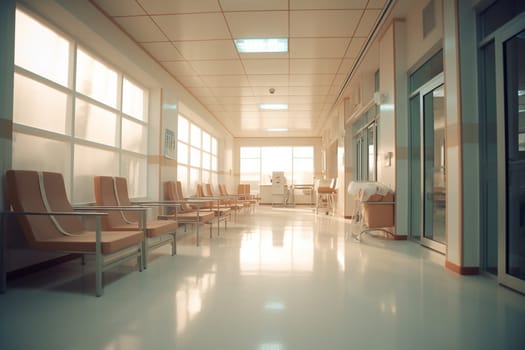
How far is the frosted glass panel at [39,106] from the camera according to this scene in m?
3.09

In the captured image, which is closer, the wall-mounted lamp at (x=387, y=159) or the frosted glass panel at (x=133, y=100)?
the wall-mounted lamp at (x=387, y=159)

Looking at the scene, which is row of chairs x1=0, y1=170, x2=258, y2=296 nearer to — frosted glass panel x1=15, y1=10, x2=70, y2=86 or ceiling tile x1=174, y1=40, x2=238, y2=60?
frosted glass panel x1=15, y1=10, x2=70, y2=86

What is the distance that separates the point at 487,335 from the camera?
1.75 meters

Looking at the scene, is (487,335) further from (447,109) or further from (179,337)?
(447,109)

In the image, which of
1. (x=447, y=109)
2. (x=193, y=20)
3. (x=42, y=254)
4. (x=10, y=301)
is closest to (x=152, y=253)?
(x=42, y=254)

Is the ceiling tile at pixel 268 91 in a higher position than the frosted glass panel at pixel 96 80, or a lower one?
higher

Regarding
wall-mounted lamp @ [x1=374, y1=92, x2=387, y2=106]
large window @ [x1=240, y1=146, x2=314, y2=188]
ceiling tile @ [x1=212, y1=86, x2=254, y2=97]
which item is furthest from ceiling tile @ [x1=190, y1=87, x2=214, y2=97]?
large window @ [x1=240, y1=146, x2=314, y2=188]

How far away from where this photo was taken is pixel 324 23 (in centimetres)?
439

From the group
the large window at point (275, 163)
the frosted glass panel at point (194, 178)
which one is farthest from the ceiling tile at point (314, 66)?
the large window at point (275, 163)

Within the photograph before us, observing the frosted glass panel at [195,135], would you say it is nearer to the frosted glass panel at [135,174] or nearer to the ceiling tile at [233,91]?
the ceiling tile at [233,91]

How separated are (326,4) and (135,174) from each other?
13.7ft

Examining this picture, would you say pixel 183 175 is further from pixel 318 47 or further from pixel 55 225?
pixel 55 225

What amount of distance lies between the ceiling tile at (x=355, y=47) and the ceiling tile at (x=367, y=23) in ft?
0.58

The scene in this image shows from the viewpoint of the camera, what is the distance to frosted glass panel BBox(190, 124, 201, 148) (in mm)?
9008
